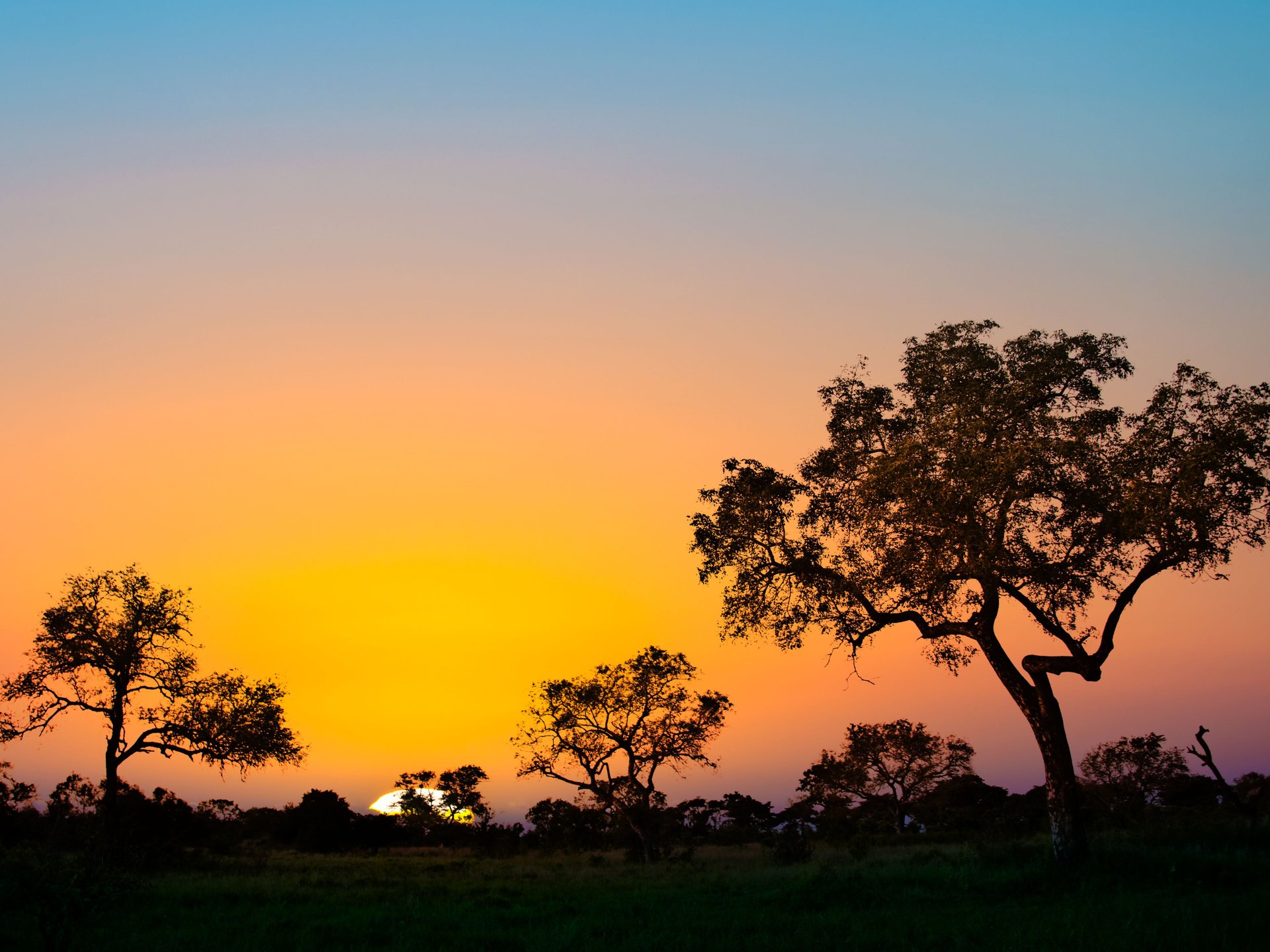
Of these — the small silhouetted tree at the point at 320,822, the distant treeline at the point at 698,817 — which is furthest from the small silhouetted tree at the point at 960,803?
the small silhouetted tree at the point at 320,822

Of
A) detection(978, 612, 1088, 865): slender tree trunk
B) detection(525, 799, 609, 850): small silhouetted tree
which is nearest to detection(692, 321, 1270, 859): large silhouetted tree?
detection(978, 612, 1088, 865): slender tree trunk

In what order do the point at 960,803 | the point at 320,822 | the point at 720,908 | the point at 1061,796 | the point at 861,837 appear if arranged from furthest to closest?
the point at 960,803 → the point at 320,822 → the point at 861,837 → the point at 1061,796 → the point at 720,908

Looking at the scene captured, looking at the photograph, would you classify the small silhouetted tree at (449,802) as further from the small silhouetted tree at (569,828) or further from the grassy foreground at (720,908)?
the grassy foreground at (720,908)

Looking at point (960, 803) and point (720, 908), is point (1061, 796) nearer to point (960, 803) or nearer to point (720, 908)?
point (720, 908)

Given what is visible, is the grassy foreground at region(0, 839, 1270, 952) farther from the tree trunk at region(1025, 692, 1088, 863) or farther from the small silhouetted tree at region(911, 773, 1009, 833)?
the small silhouetted tree at region(911, 773, 1009, 833)

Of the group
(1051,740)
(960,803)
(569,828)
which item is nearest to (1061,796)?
(1051,740)

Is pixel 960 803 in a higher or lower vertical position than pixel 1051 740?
lower

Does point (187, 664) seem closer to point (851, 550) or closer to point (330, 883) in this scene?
point (330, 883)

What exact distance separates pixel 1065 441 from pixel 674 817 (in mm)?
53651

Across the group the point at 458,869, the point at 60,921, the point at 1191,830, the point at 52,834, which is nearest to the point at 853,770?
the point at 458,869

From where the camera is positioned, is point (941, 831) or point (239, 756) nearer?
point (239, 756)

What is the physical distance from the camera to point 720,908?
72.5 ft

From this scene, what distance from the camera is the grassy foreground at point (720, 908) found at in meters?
16.8

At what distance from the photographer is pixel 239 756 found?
39844 mm
